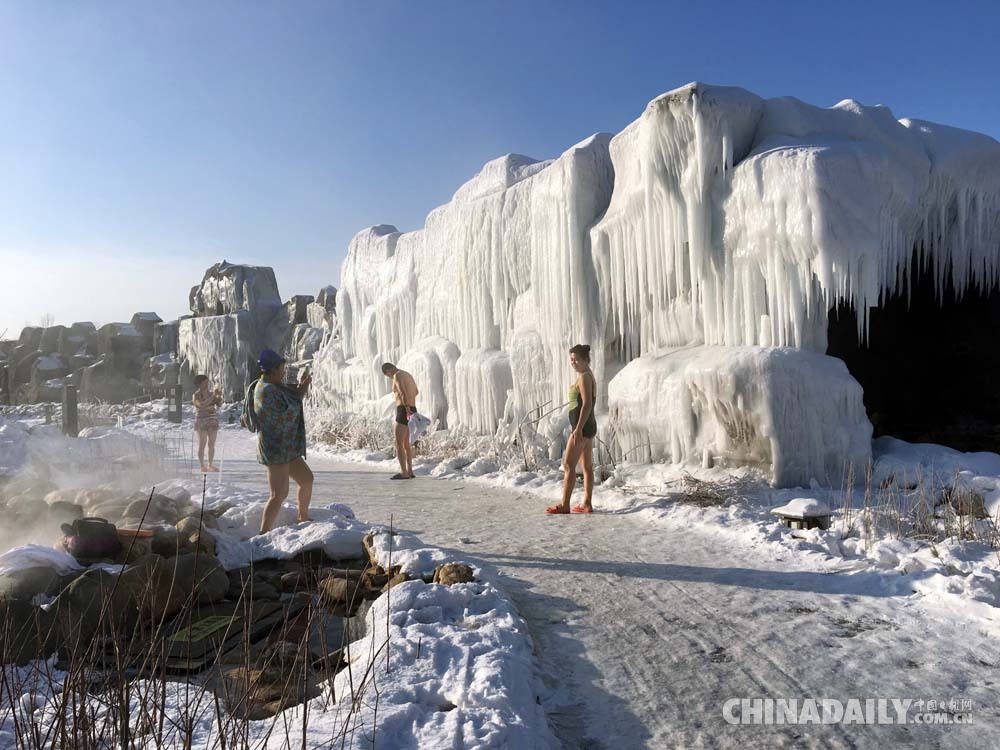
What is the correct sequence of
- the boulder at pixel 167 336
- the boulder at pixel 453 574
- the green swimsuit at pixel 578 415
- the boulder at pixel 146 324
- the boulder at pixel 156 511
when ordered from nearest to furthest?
the boulder at pixel 453 574 → the boulder at pixel 156 511 → the green swimsuit at pixel 578 415 → the boulder at pixel 167 336 → the boulder at pixel 146 324

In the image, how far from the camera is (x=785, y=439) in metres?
7.08

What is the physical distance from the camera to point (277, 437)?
17.4 feet

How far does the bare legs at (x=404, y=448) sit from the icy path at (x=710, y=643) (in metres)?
4.11

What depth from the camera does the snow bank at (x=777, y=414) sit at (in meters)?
7.07

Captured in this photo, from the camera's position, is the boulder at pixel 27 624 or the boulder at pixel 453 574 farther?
the boulder at pixel 453 574

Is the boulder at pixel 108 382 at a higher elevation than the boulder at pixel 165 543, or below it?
higher

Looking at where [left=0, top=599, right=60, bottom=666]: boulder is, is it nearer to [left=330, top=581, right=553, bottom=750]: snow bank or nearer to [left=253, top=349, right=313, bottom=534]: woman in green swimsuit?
[left=330, top=581, right=553, bottom=750]: snow bank

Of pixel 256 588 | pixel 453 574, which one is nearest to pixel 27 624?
pixel 256 588

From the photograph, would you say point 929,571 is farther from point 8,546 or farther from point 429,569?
point 8,546

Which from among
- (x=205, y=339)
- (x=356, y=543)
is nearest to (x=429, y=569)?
(x=356, y=543)

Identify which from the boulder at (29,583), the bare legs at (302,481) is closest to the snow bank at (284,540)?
the bare legs at (302,481)

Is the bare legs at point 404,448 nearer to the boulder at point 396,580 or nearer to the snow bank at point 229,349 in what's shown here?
the boulder at point 396,580

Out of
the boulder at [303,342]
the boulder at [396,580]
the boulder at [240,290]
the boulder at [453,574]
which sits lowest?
the boulder at [396,580]

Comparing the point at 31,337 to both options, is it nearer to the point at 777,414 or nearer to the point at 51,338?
the point at 51,338
